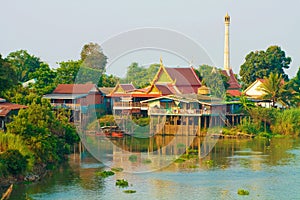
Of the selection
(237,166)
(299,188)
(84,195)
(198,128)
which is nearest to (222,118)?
(198,128)

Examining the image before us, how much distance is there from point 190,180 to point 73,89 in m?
17.1

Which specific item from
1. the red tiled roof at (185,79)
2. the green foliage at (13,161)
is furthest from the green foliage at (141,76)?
the green foliage at (13,161)

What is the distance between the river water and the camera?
17.3 meters

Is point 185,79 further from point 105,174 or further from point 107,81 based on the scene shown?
point 105,174

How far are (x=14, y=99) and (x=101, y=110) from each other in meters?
10.3

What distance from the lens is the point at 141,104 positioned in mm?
34344

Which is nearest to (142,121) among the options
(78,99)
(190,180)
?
(78,99)

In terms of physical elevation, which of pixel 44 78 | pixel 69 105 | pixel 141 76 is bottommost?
pixel 69 105

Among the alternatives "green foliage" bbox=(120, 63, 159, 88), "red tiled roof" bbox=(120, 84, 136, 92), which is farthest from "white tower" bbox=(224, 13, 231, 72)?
"red tiled roof" bbox=(120, 84, 136, 92)

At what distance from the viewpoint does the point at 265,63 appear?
45094mm

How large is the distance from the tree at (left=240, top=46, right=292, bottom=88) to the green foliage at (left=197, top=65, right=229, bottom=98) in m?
5.67

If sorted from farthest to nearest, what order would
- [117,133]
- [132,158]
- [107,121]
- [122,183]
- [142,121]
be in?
1. [142,121]
2. [107,121]
3. [117,133]
4. [132,158]
5. [122,183]

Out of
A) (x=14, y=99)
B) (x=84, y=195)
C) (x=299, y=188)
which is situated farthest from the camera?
(x=14, y=99)

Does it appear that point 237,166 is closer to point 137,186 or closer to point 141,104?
point 137,186
